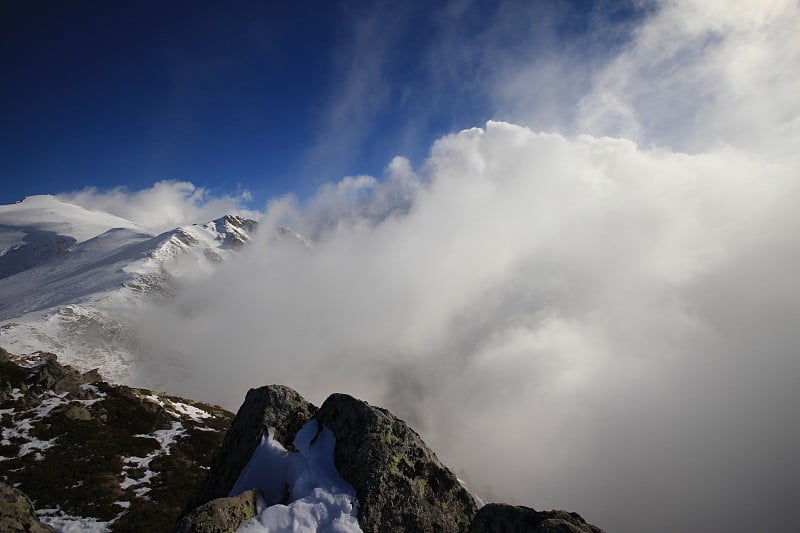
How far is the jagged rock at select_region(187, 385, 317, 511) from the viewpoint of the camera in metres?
13.9

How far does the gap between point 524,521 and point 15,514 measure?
1853cm

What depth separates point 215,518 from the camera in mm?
9547

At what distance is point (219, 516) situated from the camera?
9648mm

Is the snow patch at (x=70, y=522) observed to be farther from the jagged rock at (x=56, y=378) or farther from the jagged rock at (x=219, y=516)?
the jagged rock at (x=56, y=378)

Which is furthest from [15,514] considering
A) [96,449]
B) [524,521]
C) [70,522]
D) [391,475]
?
[96,449]

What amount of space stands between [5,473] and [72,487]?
226 inches

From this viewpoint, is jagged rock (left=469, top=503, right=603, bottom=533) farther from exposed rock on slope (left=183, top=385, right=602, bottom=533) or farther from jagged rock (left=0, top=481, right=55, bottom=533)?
jagged rock (left=0, top=481, right=55, bottom=533)

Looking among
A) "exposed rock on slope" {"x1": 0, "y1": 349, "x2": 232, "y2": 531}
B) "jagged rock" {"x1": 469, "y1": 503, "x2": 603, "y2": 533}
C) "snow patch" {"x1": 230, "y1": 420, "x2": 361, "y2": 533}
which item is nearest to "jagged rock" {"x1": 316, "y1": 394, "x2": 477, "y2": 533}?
"snow patch" {"x1": 230, "y1": 420, "x2": 361, "y2": 533}

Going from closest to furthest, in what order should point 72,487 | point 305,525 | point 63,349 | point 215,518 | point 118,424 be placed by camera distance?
point 215,518 < point 305,525 < point 72,487 < point 118,424 < point 63,349

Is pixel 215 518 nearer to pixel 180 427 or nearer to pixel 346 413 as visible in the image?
pixel 346 413

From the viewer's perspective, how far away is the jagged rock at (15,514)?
540 inches

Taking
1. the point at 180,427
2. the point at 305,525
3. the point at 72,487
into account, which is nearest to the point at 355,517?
the point at 305,525

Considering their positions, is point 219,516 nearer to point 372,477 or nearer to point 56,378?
point 372,477

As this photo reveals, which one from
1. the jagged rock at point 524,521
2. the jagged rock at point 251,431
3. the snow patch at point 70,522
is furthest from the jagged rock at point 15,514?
the jagged rock at point 524,521
